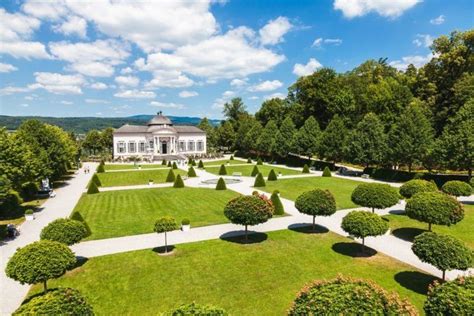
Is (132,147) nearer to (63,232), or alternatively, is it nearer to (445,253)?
(63,232)

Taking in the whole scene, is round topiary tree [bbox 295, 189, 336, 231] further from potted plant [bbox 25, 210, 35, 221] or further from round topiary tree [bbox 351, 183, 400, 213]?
potted plant [bbox 25, 210, 35, 221]

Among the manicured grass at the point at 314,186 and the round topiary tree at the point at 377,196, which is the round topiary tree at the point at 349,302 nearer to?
the round topiary tree at the point at 377,196

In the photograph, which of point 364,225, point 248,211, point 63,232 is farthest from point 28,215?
point 364,225

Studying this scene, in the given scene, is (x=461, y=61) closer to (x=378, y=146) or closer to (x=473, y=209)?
(x=378, y=146)

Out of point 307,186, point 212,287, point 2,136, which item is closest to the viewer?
point 212,287

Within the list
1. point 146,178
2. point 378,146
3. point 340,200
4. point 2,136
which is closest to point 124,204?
point 2,136

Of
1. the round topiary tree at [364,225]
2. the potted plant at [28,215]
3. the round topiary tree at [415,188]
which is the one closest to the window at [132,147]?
the potted plant at [28,215]
